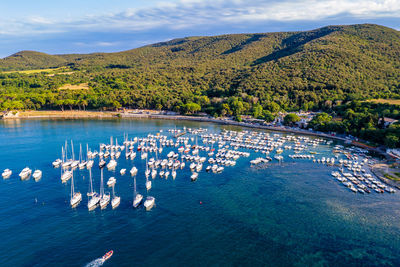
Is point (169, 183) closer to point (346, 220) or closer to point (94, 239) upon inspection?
point (94, 239)

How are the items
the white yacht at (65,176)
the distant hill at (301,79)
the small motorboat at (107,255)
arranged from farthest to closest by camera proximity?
the distant hill at (301,79) < the white yacht at (65,176) < the small motorboat at (107,255)

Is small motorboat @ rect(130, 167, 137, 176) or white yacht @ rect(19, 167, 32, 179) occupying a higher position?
white yacht @ rect(19, 167, 32, 179)

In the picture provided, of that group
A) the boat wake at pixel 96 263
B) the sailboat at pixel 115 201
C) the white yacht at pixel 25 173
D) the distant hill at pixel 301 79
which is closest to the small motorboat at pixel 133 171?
the sailboat at pixel 115 201

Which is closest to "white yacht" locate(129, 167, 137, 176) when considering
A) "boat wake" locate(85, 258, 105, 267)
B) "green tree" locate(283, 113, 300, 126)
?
"boat wake" locate(85, 258, 105, 267)

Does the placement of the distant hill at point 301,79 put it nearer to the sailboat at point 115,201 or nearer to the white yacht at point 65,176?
the white yacht at point 65,176

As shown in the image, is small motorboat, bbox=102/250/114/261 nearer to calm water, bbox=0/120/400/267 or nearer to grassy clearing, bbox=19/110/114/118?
calm water, bbox=0/120/400/267

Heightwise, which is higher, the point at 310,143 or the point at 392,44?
the point at 392,44

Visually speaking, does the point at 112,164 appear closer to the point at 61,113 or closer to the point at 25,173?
the point at 25,173

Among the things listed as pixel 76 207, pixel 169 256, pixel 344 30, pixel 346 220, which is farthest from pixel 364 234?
pixel 344 30
